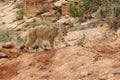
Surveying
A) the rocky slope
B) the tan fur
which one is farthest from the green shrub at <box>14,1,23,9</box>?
the tan fur

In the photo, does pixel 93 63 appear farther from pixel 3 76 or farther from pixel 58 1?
pixel 58 1

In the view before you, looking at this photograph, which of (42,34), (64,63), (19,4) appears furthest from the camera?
(19,4)

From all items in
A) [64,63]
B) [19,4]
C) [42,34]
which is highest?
[42,34]

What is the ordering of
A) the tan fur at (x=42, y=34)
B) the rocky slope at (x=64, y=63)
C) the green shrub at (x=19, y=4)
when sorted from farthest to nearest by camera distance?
the green shrub at (x=19, y=4) < the tan fur at (x=42, y=34) < the rocky slope at (x=64, y=63)

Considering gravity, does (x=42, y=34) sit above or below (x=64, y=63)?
above

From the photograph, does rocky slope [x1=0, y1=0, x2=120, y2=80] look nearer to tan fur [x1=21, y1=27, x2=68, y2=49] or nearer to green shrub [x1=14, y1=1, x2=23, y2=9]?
tan fur [x1=21, y1=27, x2=68, y2=49]

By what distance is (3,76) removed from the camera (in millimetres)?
10734

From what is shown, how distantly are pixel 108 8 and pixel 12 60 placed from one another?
871cm

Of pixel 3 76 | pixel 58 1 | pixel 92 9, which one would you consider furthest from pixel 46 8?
pixel 3 76

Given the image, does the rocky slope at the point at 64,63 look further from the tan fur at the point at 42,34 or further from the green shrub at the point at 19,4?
the green shrub at the point at 19,4

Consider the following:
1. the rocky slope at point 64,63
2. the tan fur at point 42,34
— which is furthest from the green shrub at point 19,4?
the tan fur at point 42,34

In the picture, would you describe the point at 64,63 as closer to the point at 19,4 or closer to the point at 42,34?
the point at 42,34

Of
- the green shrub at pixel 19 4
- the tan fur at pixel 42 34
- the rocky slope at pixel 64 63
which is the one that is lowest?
the green shrub at pixel 19 4

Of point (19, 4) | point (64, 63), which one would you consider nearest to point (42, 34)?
point (64, 63)
